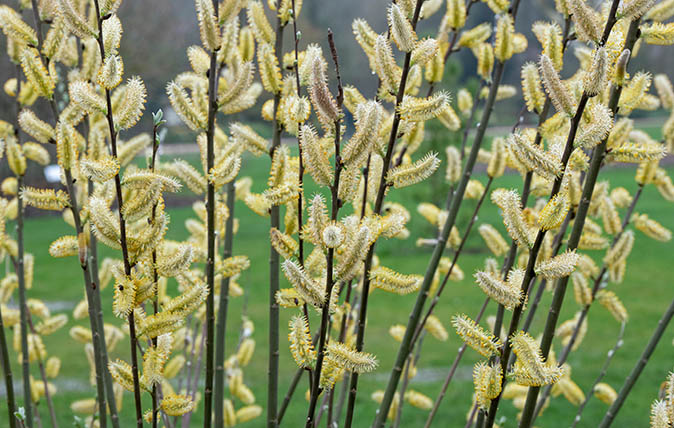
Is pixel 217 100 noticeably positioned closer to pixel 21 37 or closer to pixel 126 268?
pixel 126 268

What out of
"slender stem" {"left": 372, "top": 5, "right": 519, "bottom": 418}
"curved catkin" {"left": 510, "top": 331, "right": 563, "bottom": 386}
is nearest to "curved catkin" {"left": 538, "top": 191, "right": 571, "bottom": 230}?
"curved catkin" {"left": 510, "top": 331, "right": 563, "bottom": 386}

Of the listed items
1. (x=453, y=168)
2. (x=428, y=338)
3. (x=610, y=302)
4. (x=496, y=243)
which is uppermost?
(x=453, y=168)

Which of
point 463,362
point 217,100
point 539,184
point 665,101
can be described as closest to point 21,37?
point 217,100

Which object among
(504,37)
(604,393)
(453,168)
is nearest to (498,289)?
(504,37)

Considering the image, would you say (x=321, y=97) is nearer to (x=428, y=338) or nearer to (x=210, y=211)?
(x=210, y=211)

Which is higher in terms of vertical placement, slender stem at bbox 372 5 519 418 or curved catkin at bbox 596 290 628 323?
slender stem at bbox 372 5 519 418

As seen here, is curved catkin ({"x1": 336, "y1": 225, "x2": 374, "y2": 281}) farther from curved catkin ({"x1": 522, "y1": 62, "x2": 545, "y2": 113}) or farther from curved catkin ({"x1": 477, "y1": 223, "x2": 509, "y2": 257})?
curved catkin ({"x1": 477, "y1": 223, "x2": 509, "y2": 257})
